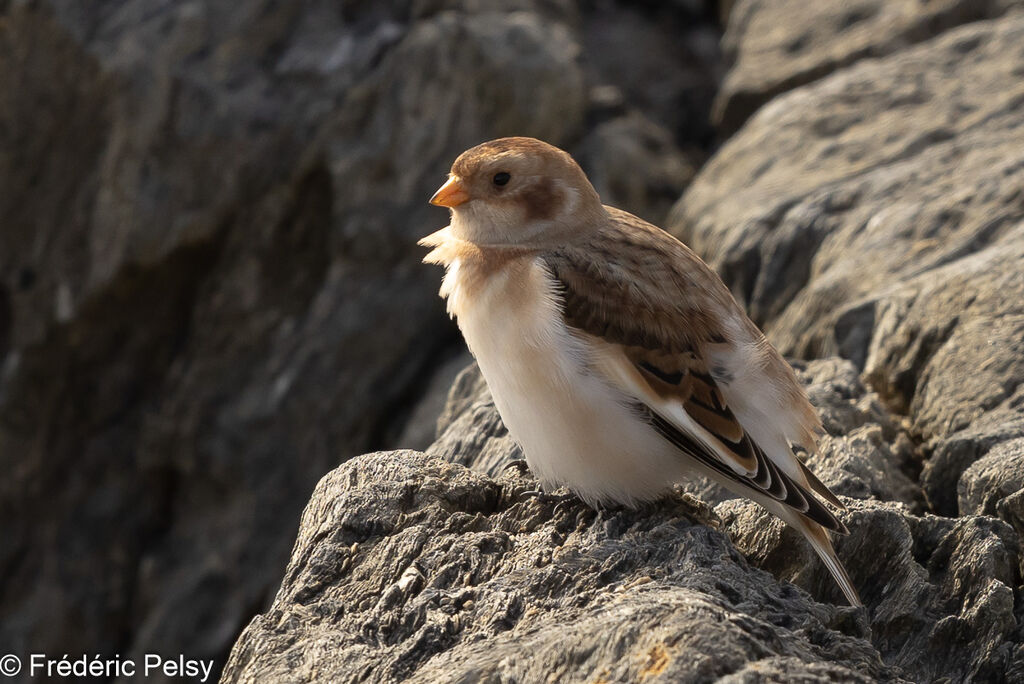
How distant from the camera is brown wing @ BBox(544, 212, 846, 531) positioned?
10.8 ft

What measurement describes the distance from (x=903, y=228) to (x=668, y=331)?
2105 millimetres

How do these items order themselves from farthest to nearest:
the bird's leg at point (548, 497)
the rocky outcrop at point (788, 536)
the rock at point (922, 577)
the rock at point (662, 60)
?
the rock at point (662, 60) < the bird's leg at point (548, 497) < the rock at point (922, 577) < the rocky outcrop at point (788, 536)

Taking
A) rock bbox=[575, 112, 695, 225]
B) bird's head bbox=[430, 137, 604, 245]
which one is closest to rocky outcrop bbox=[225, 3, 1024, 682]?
bird's head bbox=[430, 137, 604, 245]

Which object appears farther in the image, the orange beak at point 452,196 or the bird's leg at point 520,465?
the orange beak at point 452,196

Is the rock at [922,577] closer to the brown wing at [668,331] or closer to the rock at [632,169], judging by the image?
the brown wing at [668,331]

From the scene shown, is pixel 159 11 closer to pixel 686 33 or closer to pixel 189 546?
pixel 189 546

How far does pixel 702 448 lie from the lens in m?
3.33

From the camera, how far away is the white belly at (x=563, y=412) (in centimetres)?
337

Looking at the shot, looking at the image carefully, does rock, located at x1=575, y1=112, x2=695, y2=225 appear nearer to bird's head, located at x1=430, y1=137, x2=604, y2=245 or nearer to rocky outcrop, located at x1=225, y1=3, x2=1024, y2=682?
rocky outcrop, located at x1=225, y1=3, x2=1024, y2=682

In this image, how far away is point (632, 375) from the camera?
3.40 meters

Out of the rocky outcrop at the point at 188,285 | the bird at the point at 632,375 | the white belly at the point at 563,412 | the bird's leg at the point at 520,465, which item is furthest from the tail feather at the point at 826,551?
the rocky outcrop at the point at 188,285

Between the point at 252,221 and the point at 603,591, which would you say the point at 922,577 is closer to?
the point at 603,591

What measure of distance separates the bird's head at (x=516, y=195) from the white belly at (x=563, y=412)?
1.17ft

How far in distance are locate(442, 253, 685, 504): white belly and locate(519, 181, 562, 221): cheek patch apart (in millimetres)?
365
